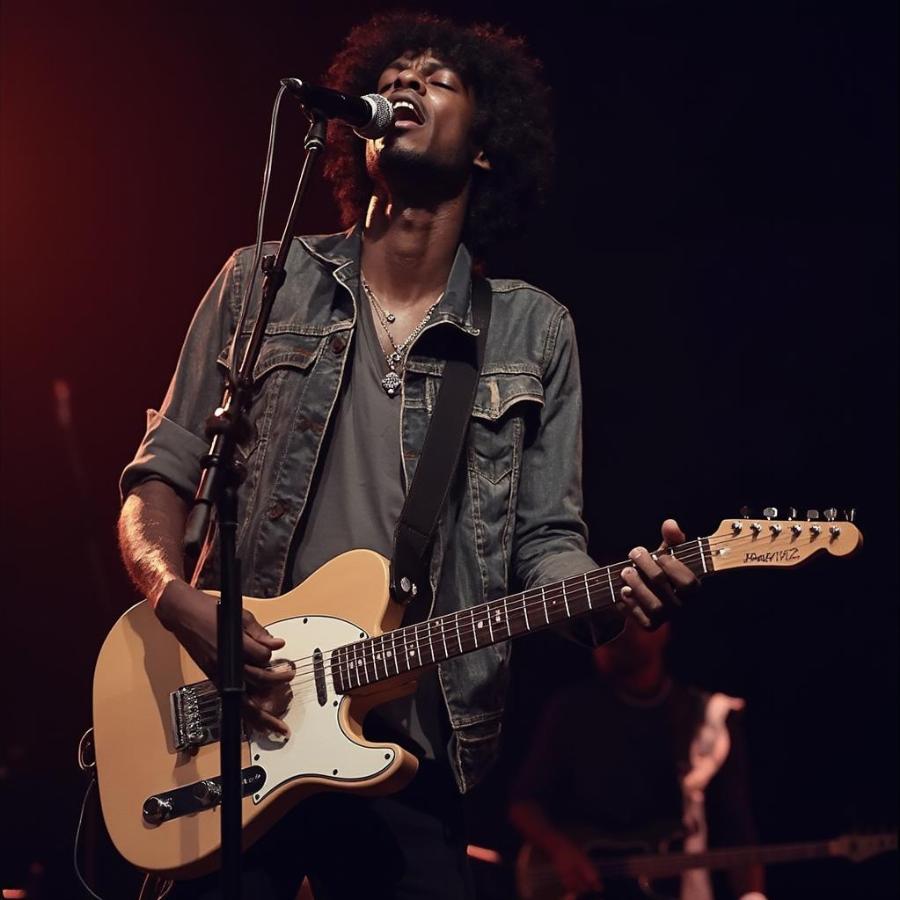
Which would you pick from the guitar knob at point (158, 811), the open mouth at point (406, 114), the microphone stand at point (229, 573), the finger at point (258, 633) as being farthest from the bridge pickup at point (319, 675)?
the open mouth at point (406, 114)

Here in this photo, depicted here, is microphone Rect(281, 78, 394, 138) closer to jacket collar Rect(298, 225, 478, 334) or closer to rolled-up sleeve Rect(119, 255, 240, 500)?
jacket collar Rect(298, 225, 478, 334)

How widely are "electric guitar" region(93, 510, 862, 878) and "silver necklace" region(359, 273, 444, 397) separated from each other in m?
0.53

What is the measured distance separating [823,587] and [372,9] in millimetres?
3489

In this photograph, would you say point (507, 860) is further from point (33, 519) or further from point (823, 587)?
point (33, 519)

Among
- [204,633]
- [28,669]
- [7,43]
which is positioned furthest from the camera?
[28,669]

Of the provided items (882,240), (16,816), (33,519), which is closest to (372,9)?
(882,240)

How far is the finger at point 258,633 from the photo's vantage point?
2.44 metres

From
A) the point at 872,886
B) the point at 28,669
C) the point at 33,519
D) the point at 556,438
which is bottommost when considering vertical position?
the point at 872,886

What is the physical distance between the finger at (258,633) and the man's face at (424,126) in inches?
51.2

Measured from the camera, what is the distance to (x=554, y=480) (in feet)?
9.82

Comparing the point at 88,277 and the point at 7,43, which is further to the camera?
the point at 88,277

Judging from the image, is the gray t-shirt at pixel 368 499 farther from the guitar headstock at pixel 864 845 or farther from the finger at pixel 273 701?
the guitar headstock at pixel 864 845

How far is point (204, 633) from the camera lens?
2508 mm

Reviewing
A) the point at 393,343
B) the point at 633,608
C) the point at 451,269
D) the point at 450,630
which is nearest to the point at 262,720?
the point at 450,630
